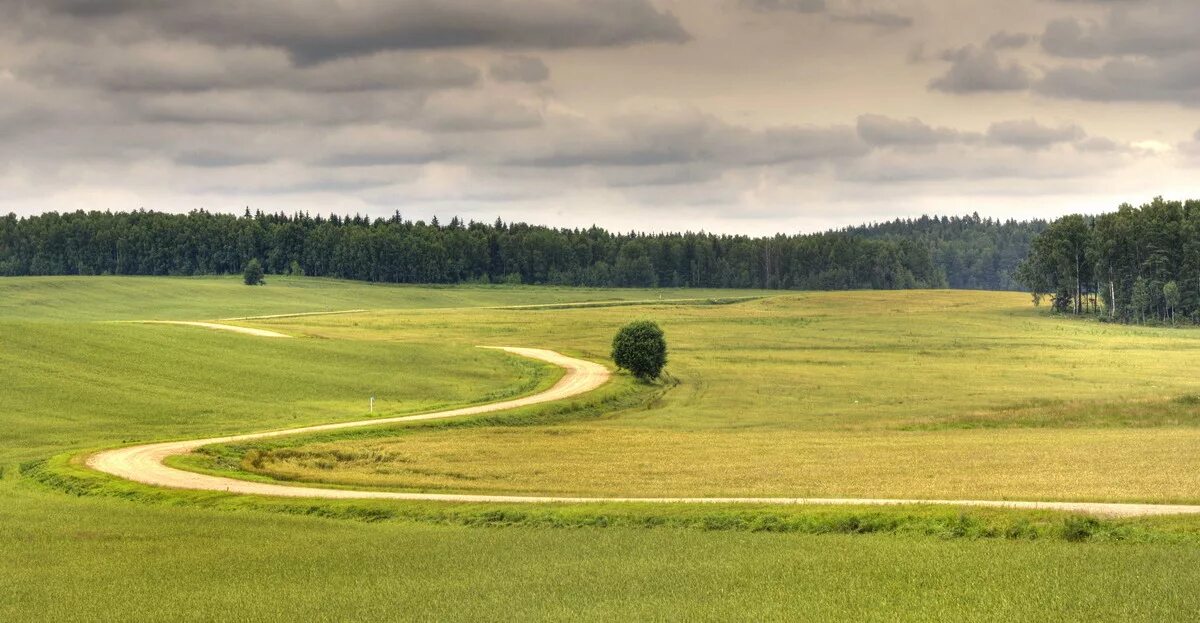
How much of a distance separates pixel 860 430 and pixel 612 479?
72.2 feet

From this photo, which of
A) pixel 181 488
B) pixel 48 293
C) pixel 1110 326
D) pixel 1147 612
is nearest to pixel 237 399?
pixel 181 488

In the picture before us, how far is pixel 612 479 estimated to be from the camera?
1640 inches

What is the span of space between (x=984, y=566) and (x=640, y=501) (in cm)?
1339

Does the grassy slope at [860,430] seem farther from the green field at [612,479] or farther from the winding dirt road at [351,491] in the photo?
the winding dirt road at [351,491]

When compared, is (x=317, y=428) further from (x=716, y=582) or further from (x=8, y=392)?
(x=716, y=582)

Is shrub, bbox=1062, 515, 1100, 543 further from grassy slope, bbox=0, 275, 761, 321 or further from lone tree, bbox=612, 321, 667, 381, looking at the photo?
grassy slope, bbox=0, 275, 761, 321

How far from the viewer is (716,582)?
2267cm

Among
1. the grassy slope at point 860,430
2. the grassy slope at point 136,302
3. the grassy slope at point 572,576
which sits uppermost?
the grassy slope at point 136,302

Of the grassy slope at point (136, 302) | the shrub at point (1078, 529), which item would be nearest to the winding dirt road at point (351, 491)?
the shrub at point (1078, 529)

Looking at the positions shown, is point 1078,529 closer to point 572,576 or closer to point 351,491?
point 572,576

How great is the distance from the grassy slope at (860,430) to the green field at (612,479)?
0.93 feet

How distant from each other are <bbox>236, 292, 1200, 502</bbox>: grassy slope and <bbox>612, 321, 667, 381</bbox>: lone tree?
3.32 meters

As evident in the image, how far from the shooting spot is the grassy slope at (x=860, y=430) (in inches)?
1523

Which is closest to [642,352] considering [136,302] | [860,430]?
[860,430]
